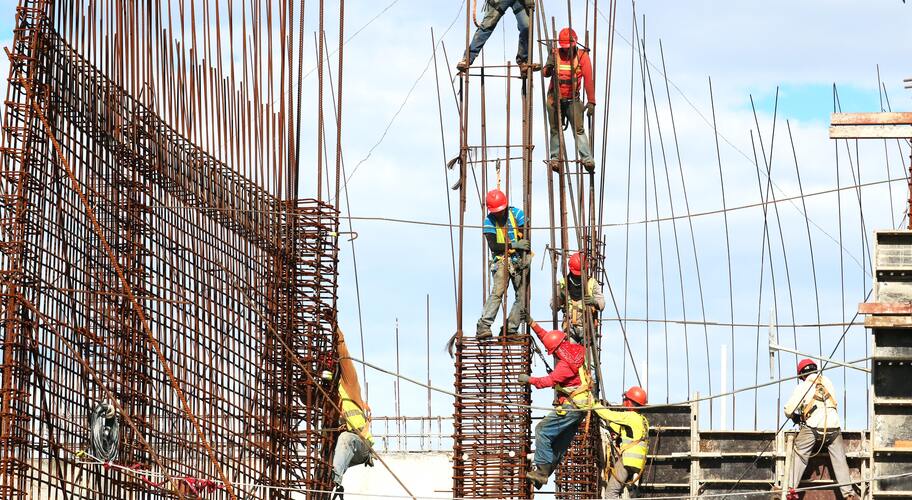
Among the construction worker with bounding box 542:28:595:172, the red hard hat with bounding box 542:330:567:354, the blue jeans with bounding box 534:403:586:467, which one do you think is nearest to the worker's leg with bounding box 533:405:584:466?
the blue jeans with bounding box 534:403:586:467

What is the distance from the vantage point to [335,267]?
2173 centimetres

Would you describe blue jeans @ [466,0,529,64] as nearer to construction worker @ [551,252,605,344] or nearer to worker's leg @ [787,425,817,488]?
construction worker @ [551,252,605,344]

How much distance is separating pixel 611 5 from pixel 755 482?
7309mm

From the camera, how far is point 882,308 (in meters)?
16.5

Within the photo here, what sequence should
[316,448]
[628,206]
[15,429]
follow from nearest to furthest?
[15,429]
[316,448]
[628,206]

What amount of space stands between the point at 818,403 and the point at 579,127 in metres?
6.02

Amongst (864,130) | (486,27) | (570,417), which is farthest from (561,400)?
(486,27)

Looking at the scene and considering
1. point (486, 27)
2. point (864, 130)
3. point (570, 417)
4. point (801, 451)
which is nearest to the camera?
point (864, 130)

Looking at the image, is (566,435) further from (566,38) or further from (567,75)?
(566,38)

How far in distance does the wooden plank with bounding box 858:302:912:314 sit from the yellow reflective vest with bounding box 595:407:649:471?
503 cm

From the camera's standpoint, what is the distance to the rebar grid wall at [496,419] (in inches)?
838

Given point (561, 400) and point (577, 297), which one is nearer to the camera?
point (561, 400)

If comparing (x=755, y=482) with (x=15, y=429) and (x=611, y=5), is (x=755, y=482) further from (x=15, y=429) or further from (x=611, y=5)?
(x=15, y=429)

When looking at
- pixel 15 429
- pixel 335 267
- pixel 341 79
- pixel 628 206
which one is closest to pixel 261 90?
pixel 341 79
